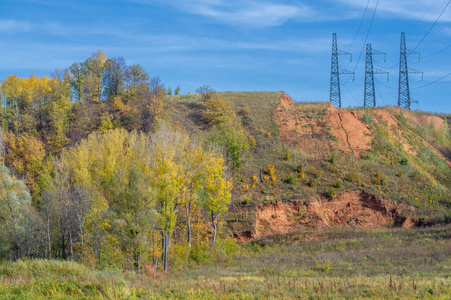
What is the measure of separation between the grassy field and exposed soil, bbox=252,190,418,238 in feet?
9.66

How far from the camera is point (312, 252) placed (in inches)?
1547

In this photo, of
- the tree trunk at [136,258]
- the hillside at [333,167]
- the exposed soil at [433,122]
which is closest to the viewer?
the tree trunk at [136,258]

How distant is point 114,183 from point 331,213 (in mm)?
→ 29187

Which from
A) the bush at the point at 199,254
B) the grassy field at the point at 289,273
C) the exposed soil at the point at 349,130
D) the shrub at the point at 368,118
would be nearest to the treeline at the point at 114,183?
the bush at the point at 199,254

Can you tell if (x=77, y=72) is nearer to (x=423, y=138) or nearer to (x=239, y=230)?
(x=239, y=230)

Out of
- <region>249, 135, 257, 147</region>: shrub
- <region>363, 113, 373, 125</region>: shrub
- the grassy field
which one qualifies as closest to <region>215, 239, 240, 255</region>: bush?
the grassy field

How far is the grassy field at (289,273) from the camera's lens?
703 inches

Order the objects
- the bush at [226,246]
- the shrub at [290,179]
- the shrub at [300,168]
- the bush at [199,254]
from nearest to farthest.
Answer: the bush at [199,254] < the bush at [226,246] < the shrub at [290,179] < the shrub at [300,168]

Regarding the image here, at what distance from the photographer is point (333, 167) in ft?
188

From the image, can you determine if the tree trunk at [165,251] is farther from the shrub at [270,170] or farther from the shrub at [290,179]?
the shrub at [270,170]

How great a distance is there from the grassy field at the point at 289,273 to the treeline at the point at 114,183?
14.2 ft

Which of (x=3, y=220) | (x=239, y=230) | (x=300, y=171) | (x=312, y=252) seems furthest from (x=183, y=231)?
(x=300, y=171)

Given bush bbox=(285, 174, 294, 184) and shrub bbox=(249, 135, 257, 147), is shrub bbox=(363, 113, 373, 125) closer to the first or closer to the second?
shrub bbox=(249, 135, 257, 147)

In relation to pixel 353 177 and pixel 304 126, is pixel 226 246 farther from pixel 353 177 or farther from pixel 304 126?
pixel 304 126
